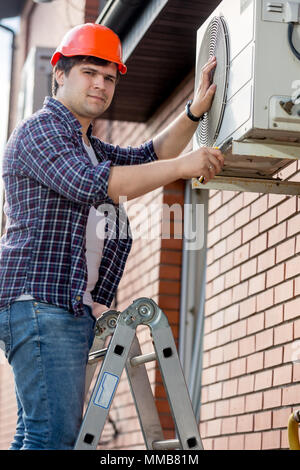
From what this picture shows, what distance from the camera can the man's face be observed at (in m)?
3.65

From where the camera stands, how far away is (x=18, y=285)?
11.1 ft

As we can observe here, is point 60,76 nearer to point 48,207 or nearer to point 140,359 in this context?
point 48,207

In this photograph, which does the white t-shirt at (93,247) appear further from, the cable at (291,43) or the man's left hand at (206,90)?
the cable at (291,43)

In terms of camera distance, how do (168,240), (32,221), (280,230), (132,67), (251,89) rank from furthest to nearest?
(168,240) → (132,67) → (280,230) → (32,221) → (251,89)

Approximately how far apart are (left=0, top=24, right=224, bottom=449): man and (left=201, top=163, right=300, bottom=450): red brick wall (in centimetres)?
100

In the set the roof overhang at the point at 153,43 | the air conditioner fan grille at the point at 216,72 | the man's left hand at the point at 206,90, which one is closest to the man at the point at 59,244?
the air conditioner fan grille at the point at 216,72

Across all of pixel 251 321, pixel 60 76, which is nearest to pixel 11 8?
pixel 251 321

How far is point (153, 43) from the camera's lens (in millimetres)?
5910

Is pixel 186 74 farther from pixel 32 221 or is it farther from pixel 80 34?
pixel 32 221

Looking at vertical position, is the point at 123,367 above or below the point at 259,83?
below

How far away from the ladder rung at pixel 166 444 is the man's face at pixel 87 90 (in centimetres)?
127

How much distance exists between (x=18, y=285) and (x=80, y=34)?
1015 millimetres

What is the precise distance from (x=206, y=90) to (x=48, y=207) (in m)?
0.86
